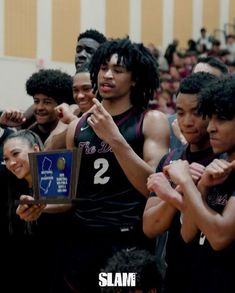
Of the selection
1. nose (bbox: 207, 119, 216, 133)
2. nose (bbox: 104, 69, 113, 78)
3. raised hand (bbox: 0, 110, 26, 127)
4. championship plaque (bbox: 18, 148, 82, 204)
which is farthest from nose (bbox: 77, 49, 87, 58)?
nose (bbox: 207, 119, 216, 133)

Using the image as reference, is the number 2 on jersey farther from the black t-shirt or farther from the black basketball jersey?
the black basketball jersey

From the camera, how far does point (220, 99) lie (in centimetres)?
324

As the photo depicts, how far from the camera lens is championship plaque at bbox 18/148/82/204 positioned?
3.62 metres

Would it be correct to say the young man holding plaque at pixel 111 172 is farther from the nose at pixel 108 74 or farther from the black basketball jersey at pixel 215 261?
the black basketball jersey at pixel 215 261

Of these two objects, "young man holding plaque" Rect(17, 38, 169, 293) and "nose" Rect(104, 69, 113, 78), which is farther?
"nose" Rect(104, 69, 113, 78)

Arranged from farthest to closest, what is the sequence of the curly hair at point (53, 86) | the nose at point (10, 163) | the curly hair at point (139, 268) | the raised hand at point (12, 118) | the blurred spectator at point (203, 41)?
the blurred spectator at point (203, 41)
the curly hair at point (53, 86)
the raised hand at point (12, 118)
the nose at point (10, 163)
the curly hair at point (139, 268)

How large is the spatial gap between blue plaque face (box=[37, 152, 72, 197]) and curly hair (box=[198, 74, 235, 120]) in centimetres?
72

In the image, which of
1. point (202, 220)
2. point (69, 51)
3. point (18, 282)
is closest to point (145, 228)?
point (202, 220)

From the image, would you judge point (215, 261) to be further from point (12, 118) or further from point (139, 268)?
point (12, 118)

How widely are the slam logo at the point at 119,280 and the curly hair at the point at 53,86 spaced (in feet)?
5.51

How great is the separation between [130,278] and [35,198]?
646 millimetres

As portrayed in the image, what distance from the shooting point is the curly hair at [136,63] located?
412cm

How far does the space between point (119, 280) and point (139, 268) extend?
122 millimetres

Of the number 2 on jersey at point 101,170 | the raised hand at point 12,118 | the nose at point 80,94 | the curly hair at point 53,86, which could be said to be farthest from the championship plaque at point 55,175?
the curly hair at point 53,86
